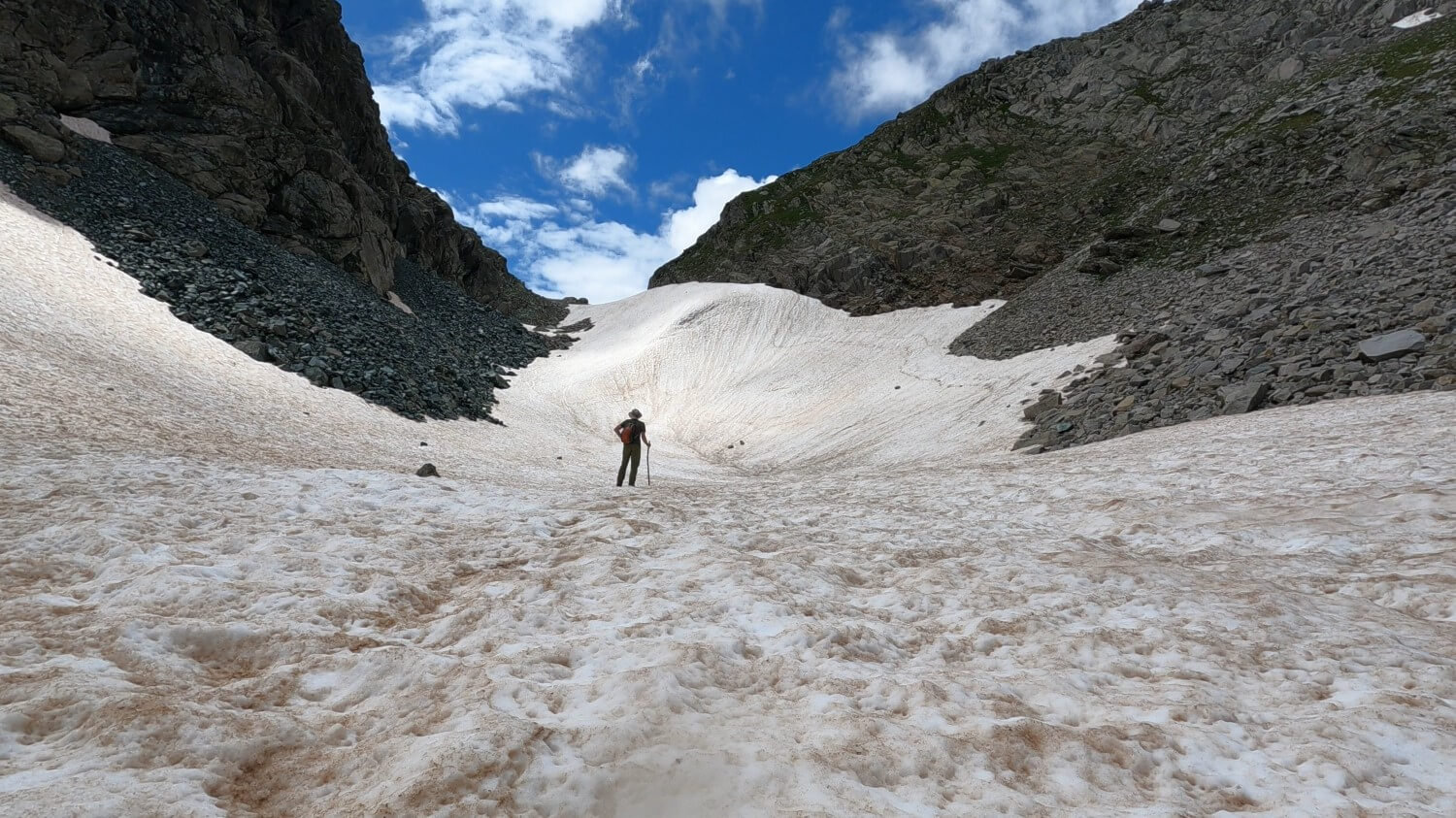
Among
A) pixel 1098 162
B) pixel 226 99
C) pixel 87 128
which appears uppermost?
pixel 1098 162

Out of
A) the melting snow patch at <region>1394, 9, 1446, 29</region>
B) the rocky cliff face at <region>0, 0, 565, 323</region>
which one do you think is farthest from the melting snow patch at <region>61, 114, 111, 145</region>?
the melting snow patch at <region>1394, 9, 1446, 29</region>

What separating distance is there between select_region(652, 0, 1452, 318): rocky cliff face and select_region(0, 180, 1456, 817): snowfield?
3110cm

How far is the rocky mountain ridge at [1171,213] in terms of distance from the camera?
1962 centimetres

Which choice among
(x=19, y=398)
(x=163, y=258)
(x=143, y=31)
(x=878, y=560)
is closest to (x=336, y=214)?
(x=143, y=31)

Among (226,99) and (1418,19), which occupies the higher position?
(1418,19)

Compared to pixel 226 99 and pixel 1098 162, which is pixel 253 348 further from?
pixel 1098 162

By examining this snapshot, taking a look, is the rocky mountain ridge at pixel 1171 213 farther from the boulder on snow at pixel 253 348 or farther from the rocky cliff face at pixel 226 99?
the rocky cliff face at pixel 226 99

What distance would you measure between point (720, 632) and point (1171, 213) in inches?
1827

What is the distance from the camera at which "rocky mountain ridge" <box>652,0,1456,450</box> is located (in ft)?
64.4

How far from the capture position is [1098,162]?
7181 cm

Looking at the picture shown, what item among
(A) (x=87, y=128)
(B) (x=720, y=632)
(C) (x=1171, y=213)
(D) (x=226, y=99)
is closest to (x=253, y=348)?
(B) (x=720, y=632)

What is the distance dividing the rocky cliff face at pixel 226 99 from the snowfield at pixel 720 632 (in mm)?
31715

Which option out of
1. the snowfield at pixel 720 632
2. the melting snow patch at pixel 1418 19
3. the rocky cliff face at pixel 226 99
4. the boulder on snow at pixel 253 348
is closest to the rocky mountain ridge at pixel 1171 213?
the melting snow patch at pixel 1418 19

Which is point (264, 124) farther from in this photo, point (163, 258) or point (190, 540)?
point (190, 540)
